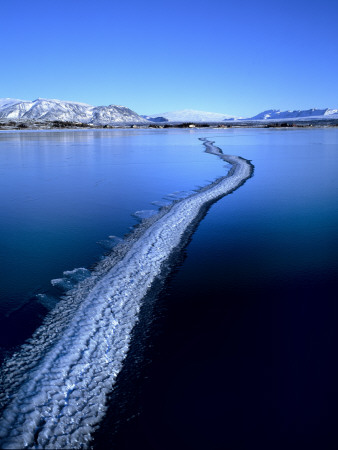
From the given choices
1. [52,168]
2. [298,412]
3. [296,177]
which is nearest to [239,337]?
[298,412]

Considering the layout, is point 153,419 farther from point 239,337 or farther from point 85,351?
point 239,337

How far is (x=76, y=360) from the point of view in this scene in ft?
11.3

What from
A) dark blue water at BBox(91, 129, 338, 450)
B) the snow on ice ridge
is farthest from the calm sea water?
the snow on ice ridge

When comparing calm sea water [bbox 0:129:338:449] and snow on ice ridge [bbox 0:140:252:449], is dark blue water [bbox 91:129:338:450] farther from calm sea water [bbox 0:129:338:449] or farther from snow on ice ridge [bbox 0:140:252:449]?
Result: snow on ice ridge [bbox 0:140:252:449]

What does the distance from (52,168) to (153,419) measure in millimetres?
14824

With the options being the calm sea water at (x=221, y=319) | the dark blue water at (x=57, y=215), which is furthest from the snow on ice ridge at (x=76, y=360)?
the dark blue water at (x=57, y=215)

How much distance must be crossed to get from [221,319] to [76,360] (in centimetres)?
165

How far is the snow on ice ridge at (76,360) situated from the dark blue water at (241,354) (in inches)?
8.5

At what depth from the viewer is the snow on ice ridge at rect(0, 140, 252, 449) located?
9.02 ft

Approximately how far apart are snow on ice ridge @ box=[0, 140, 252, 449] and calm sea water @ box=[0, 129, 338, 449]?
0.17 m

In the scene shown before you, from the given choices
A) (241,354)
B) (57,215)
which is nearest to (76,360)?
(241,354)

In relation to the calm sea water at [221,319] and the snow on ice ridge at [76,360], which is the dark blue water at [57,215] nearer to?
the calm sea water at [221,319]

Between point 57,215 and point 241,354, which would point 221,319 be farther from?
point 57,215

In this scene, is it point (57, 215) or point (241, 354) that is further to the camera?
point (57, 215)
